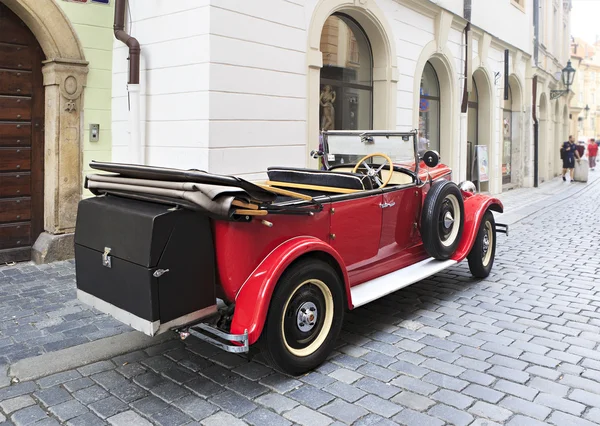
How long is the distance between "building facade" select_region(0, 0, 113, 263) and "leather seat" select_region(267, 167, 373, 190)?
3368 mm

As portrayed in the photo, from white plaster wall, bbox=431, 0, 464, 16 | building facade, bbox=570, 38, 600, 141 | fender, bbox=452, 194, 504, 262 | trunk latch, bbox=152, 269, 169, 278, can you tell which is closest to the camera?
trunk latch, bbox=152, 269, 169, 278

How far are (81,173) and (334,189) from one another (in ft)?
13.1

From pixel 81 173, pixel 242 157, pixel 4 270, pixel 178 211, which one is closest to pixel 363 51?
pixel 242 157

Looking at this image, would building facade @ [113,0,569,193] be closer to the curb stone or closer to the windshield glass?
the windshield glass

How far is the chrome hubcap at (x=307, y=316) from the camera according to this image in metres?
3.64

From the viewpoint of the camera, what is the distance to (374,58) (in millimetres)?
9734

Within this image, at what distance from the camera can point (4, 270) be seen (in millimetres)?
6379

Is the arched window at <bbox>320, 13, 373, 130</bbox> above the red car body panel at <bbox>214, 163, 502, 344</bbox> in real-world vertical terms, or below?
above

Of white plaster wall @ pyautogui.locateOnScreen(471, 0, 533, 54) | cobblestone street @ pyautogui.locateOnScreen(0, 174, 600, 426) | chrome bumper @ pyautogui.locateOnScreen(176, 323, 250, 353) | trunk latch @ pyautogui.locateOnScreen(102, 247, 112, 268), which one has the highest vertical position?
white plaster wall @ pyautogui.locateOnScreen(471, 0, 533, 54)

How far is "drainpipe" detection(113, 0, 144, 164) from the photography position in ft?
22.3

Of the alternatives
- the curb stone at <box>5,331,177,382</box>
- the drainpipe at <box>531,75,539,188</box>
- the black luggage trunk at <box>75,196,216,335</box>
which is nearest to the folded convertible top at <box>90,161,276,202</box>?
the black luggage trunk at <box>75,196,216,335</box>

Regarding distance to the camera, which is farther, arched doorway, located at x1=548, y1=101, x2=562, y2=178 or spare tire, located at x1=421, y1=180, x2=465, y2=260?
arched doorway, located at x1=548, y1=101, x2=562, y2=178

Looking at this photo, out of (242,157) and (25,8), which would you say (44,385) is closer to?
(242,157)

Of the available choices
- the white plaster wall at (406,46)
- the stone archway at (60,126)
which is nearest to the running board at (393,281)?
the stone archway at (60,126)
